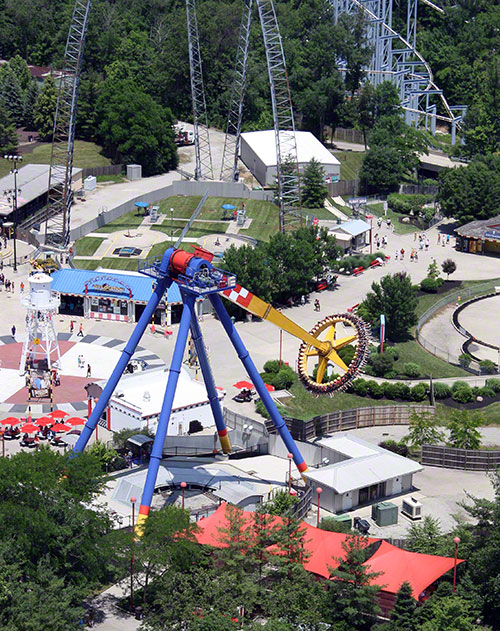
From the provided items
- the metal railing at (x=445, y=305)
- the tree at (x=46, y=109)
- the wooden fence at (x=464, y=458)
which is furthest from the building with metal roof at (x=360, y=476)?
the tree at (x=46, y=109)

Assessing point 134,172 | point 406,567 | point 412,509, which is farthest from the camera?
point 134,172

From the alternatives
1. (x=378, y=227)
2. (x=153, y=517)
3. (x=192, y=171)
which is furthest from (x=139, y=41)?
(x=153, y=517)

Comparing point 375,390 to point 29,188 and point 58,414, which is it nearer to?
point 58,414

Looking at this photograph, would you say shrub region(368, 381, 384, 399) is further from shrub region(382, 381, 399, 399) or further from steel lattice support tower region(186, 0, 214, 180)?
steel lattice support tower region(186, 0, 214, 180)

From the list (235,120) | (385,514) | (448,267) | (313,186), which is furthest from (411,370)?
(235,120)

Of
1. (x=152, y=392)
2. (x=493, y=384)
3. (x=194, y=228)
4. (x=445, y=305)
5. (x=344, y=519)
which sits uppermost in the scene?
(x=194, y=228)

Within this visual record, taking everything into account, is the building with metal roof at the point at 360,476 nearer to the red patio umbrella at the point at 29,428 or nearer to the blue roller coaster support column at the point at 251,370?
the blue roller coaster support column at the point at 251,370

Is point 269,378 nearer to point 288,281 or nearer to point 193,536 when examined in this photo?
point 288,281
